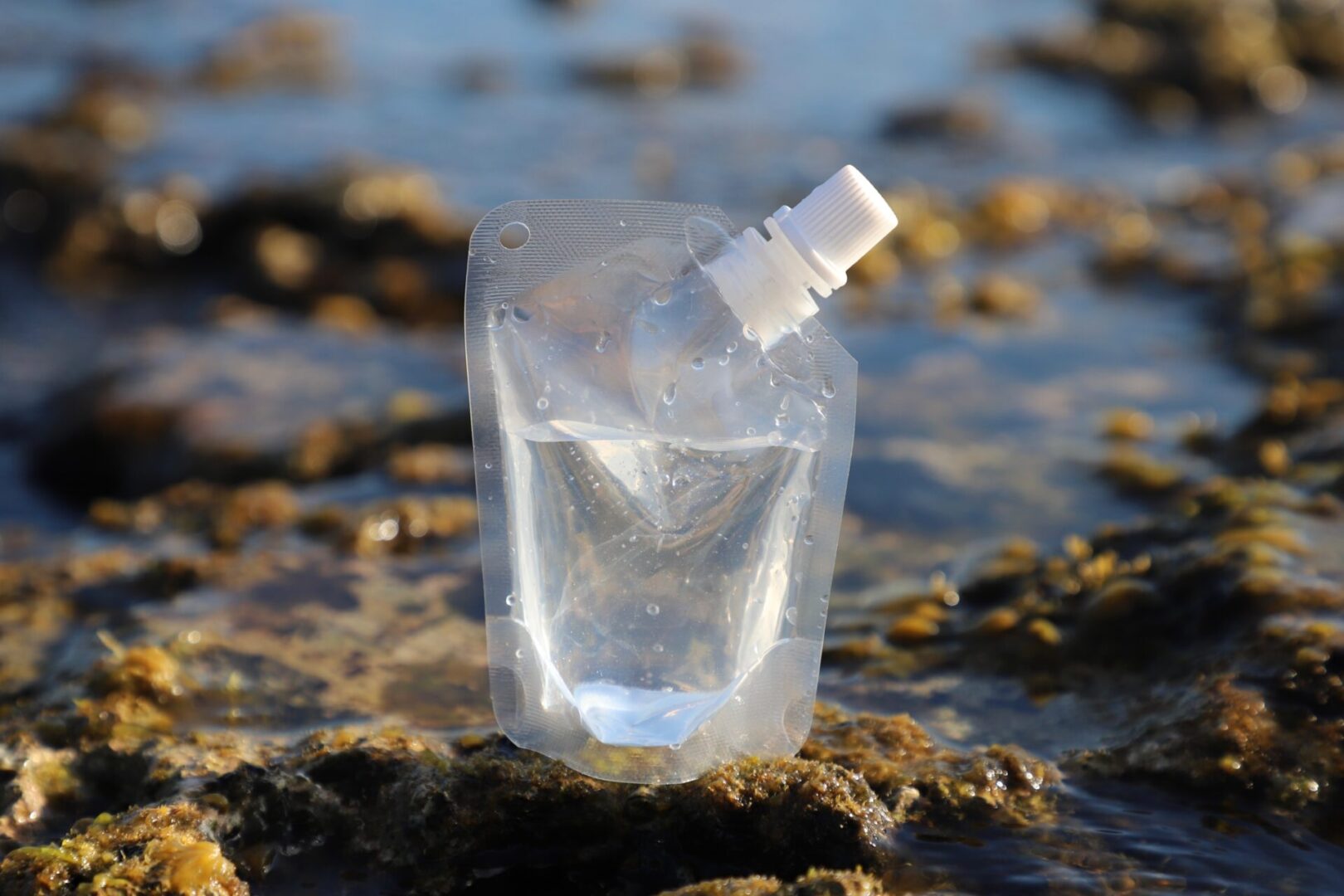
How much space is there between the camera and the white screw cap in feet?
7.38

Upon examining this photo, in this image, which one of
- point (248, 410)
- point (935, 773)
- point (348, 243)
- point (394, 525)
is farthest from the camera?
point (348, 243)

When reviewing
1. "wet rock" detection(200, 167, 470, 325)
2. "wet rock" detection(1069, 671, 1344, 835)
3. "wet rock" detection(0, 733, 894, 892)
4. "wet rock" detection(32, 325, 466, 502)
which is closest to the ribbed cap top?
"wet rock" detection(0, 733, 894, 892)

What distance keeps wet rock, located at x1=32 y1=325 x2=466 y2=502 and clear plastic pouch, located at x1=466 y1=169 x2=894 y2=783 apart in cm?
→ 338

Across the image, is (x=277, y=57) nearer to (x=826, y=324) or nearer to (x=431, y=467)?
(x=826, y=324)

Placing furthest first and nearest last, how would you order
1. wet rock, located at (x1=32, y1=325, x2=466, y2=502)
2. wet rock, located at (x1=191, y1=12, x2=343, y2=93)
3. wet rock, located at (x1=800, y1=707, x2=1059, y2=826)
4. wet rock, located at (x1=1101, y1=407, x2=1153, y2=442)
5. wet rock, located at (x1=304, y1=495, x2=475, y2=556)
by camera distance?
1. wet rock, located at (x1=191, y1=12, x2=343, y2=93)
2. wet rock, located at (x1=32, y1=325, x2=466, y2=502)
3. wet rock, located at (x1=1101, y1=407, x2=1153, y2=442)
4. wet rock, located at (x1=304, y1=495, x2=475, y2=556)
5. wet rock, located at (x1=800, y1=707, x2=1059, y2=826)

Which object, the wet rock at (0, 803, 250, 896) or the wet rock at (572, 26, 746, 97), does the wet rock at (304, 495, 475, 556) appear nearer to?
the wet rock at (0, 803, 250, 896)

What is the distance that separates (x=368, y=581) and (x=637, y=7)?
1531cm

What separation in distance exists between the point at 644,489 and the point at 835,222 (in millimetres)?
660

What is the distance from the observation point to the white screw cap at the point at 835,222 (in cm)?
225

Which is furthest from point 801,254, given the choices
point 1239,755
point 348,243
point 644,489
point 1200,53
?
point 1200,53

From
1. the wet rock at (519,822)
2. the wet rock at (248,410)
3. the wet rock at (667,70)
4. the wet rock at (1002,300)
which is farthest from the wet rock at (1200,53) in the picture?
the wet rock at (519,822)

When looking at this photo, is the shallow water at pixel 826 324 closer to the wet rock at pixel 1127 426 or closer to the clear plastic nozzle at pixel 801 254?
the wet rock at pixel 1127 426

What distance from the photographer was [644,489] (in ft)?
8.38

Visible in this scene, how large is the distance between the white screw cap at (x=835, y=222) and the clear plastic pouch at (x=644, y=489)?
0.52 feet
